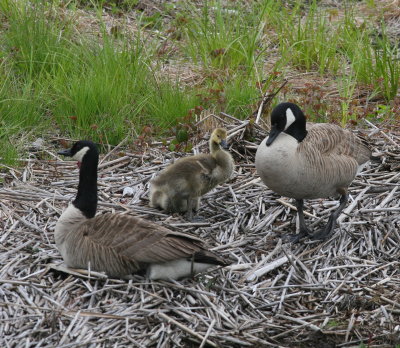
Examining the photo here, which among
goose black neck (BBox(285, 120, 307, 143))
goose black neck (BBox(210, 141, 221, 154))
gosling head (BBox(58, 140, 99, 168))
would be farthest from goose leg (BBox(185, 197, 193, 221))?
gosling head (BBox(58, 140, 99, 168))

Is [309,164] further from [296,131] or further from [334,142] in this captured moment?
[334,142]

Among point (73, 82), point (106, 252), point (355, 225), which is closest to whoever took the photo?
point (106, 252)

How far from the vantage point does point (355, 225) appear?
21.5 feet

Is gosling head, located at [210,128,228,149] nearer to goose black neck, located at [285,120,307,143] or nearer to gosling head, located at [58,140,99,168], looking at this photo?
goose black neck, located at [285,120,307,143]

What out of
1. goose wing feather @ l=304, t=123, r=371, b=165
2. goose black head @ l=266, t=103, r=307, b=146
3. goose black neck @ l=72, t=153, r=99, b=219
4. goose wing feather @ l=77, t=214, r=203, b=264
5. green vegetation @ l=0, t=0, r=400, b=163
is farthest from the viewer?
green vegetation @ l=0, t=0, r=400, b=163

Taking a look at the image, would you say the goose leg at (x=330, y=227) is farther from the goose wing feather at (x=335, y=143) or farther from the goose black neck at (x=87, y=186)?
the goose black neck at (x=87, y=186)

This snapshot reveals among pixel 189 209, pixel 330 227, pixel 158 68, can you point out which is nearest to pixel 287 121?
pixel 330 227

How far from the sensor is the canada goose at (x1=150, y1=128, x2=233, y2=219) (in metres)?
6.62

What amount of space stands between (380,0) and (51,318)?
932 centimetres

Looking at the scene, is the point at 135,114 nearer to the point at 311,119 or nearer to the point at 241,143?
the point at 241,143

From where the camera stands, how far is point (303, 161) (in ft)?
19.8

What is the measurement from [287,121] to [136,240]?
1.64 metres

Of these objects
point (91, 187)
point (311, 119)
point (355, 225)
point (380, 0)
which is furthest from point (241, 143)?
point (380, 0)

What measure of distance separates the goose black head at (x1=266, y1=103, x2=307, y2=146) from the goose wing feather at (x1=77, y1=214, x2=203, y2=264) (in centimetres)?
124
